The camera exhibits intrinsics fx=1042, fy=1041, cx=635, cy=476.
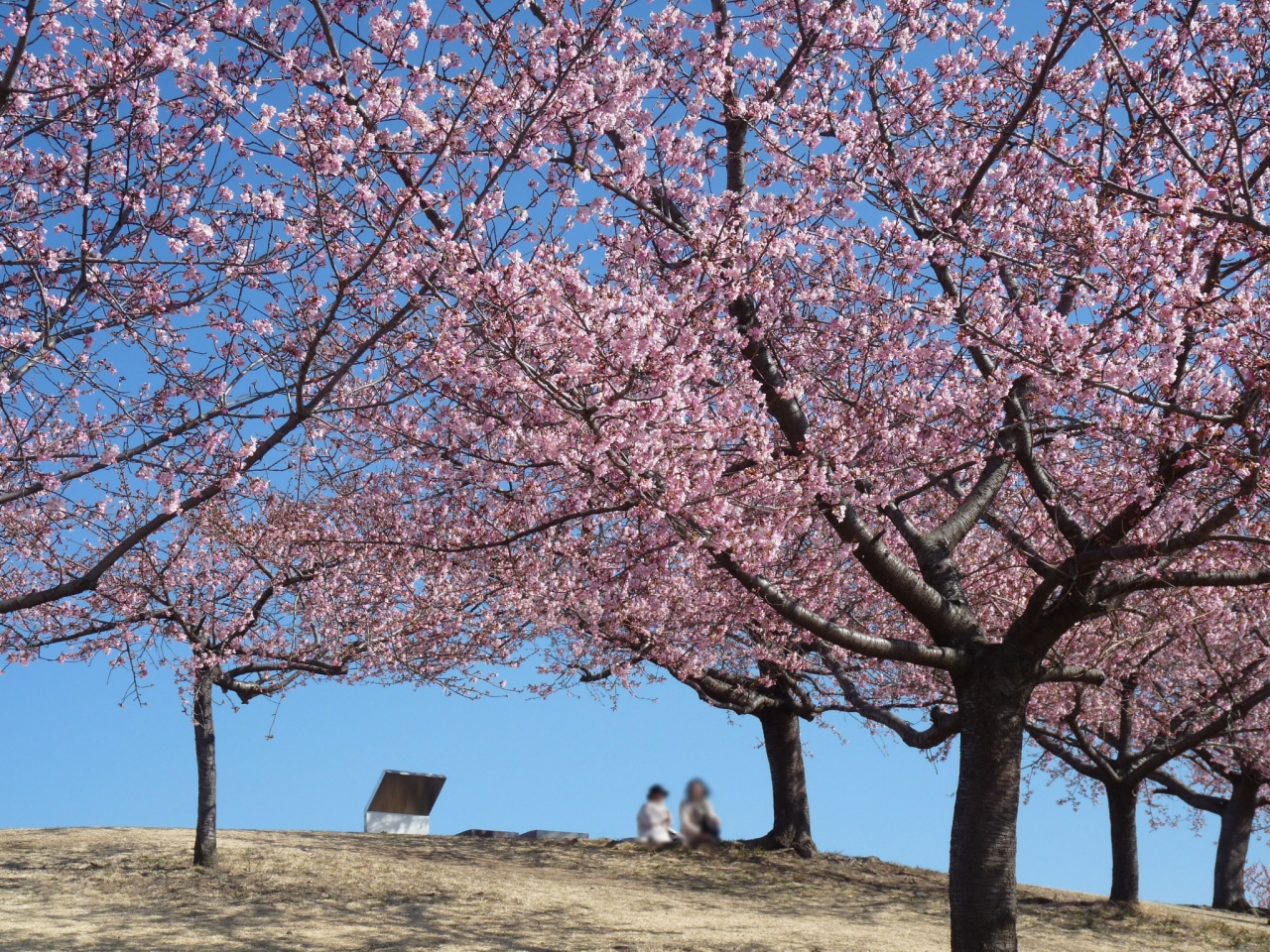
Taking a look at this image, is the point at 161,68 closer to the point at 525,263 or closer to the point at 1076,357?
the point at 525,263

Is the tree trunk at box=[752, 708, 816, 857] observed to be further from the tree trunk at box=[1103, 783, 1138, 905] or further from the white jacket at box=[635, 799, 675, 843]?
the white jacket at box=[635, 799, 675, 843]

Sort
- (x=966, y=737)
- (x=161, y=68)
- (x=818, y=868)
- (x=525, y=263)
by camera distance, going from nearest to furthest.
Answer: (x=525, y=263), (x=161, y=68), (x=966, y=737), (x=818, y=868)

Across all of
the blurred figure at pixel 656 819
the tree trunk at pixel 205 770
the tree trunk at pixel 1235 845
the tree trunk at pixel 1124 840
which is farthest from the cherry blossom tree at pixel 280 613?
the tree trunk at pixel 1235 845

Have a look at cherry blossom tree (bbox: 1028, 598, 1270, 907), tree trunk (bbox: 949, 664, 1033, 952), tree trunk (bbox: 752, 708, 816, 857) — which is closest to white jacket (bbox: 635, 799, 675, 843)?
tree trunk (bbox: 949, 664, 1033, 952)

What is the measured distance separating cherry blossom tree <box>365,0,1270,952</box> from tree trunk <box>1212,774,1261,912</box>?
10830mm

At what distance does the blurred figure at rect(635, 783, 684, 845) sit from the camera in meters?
9.22

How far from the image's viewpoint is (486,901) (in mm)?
13234

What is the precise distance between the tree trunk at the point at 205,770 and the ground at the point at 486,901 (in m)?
0.37

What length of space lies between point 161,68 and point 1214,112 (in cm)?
986

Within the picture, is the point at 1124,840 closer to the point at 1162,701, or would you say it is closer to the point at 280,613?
the point at 1162,701

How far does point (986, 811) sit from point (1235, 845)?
14.1 meters

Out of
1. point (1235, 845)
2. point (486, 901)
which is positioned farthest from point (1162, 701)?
point (486, 901)

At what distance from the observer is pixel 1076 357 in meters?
8.15

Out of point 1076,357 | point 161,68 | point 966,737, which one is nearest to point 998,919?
point 966,737
